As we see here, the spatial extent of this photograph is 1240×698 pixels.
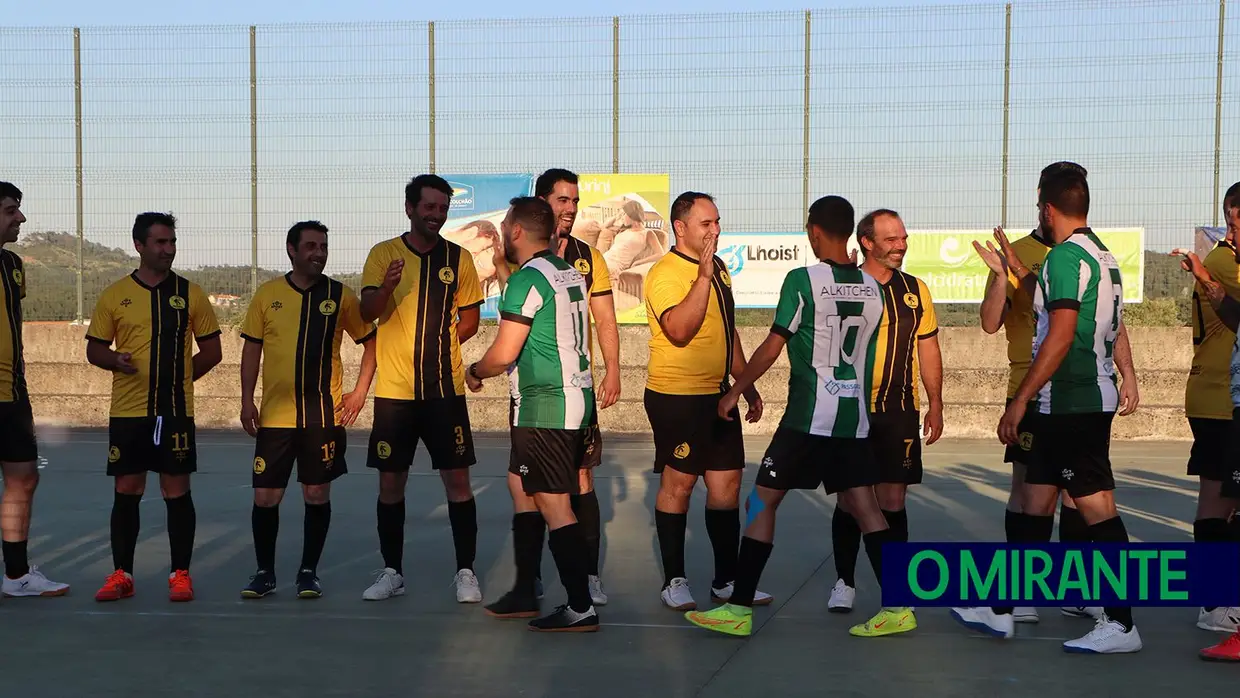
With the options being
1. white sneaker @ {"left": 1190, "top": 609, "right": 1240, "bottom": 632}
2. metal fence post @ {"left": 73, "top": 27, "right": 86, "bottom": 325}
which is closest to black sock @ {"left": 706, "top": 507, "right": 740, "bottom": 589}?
white sneaker @ {"left": 1190, "top": 609, "right": 1240, "bottom": 632}

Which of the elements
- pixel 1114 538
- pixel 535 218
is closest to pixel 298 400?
pixel 535 218

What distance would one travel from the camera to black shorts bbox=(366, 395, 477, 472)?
7.06 metres

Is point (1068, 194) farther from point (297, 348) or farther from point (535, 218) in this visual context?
point (297, 348)

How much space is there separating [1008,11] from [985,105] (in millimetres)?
1300

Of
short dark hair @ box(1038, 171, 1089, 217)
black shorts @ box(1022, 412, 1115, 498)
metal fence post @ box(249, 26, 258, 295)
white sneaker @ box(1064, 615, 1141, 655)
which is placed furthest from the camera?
metal fence post @ box(249, 26, 258, 295)

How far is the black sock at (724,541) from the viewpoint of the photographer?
6895 millimetres

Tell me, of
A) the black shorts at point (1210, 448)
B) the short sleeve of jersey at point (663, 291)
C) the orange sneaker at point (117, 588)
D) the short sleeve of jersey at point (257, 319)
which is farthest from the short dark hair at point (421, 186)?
the black shorts at point (1210, 448)

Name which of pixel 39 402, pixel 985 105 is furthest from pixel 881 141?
pixel 39 402

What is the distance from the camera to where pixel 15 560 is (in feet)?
23.2

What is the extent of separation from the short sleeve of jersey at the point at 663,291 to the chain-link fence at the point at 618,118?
1031 cm

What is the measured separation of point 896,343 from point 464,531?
2.39 meters

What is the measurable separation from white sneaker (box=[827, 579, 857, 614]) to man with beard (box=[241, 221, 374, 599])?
2593 millimetres

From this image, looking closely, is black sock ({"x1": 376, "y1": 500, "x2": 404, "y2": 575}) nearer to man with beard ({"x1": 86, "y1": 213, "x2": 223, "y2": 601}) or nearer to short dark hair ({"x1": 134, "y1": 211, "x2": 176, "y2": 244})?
man with beard ({"x1": 86, "y1": 213, "x2": 223, "y2": 601})

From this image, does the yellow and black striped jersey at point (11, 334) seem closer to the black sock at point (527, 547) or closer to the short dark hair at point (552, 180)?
the black sock at point (527, 547)
